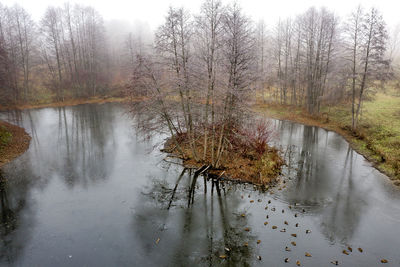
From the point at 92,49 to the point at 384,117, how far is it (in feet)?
156

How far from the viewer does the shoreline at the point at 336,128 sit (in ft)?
51.3

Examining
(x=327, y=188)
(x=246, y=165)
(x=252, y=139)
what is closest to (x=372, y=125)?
(x=327, y=188)

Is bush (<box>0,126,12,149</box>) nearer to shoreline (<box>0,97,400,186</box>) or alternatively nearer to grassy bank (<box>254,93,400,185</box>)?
shoreline (<box>0,97,400,186</box>)

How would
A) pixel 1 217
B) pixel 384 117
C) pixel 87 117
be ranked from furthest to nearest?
pixel 87 117
pixel 384 117
pixel 1 217

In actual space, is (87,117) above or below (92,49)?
below

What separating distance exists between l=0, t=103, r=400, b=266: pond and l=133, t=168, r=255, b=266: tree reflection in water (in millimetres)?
42

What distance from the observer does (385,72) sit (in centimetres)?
2031

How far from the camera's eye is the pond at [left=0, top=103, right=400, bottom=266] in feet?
28.0

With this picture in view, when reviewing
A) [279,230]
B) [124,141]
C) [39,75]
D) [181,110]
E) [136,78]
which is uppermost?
[39,75]

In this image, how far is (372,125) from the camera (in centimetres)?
2217

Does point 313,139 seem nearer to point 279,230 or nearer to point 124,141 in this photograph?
point 279,230

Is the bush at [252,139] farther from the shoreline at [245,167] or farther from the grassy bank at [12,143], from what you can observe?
the grassy bank at [12,143]

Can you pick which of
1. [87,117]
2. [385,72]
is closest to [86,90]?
[87,117]

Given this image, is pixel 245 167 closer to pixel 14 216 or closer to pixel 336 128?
pixel 14 216
